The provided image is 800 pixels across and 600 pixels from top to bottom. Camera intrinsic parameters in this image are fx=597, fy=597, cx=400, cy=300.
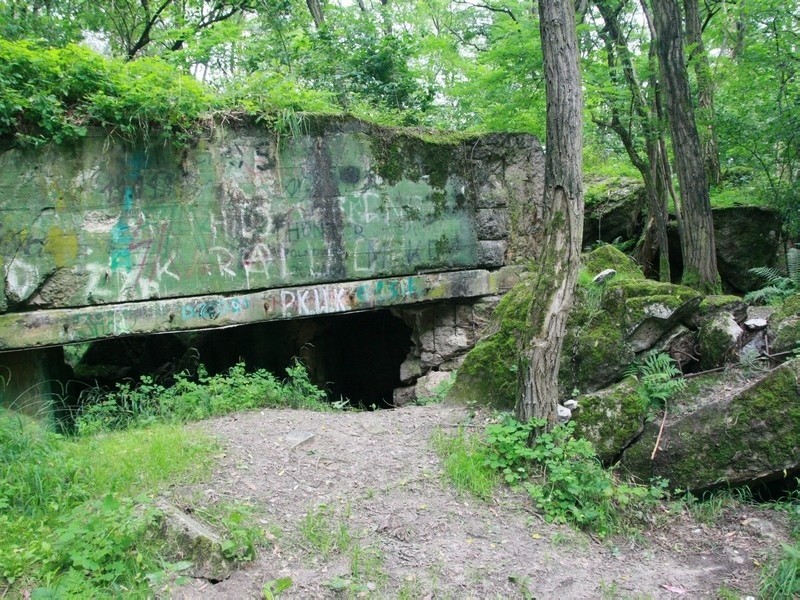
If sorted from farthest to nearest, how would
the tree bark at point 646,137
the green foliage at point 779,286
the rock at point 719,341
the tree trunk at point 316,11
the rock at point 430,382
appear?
the tree trunk at point 316,11 → the tree bark at point 646,137 → the rock at point 430,382 → the green foliage at point 779,286 → the rock at point 719,341

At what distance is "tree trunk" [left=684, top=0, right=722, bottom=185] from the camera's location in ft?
29.5

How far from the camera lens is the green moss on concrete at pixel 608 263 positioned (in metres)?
6.76

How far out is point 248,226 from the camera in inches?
274

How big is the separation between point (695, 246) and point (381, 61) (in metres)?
6.36

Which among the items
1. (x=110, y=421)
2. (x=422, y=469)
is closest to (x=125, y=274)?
(x=110, y=421)

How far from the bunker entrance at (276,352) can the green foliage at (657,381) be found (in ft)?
12.9

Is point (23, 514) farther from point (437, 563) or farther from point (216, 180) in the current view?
point (216, 180)

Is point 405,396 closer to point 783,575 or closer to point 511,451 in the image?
point 511,451

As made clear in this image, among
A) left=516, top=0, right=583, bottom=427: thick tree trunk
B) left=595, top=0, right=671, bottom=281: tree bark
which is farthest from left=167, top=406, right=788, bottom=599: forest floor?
left=595, top=0, right=671, bottom=281: tree bark

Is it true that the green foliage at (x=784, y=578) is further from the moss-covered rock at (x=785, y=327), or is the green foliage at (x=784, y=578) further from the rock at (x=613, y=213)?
the rock at (x=613, y=213)

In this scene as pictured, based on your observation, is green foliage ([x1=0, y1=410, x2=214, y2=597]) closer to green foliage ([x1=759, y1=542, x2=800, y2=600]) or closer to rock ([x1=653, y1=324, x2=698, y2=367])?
green foliage ([x1=759, y1=542, x2=800, y2=600])

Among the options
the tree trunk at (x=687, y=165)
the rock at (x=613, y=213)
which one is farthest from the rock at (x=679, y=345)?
the rock at (x=613, y=213)

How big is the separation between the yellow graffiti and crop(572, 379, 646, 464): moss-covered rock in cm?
520

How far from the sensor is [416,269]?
7785 mm
